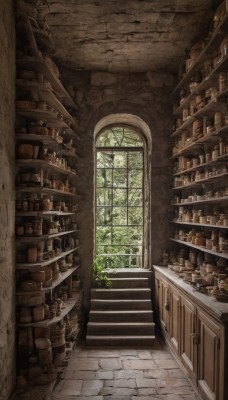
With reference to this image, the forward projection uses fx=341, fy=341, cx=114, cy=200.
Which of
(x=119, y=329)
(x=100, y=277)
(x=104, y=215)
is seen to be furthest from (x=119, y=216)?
(x=119, y=329)

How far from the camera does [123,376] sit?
394 centimetres

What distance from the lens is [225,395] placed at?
2.64m

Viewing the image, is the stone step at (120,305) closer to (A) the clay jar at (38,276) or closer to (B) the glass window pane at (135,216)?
(B) the glass window pane at (135,216)

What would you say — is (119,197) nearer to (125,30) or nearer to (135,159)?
(135,159)

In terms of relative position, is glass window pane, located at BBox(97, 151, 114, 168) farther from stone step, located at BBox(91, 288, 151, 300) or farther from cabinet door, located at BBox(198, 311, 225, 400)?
cabinet door, located at BBox(198, 311, 225, 400)

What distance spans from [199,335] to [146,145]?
3841 mm

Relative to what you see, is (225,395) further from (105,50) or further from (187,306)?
(105,50)

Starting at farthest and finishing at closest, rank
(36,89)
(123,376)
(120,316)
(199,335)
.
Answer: (120,316), (123,376), (36,89), (199,335)

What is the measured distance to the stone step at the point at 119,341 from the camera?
484 centimetres

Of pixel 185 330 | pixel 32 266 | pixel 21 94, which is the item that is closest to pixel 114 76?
pixel 21 94

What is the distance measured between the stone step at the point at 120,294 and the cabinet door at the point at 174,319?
1.00 metres

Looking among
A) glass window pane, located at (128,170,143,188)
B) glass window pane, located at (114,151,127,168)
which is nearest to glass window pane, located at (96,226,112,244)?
glass window pane, located at (128,170,143,188)

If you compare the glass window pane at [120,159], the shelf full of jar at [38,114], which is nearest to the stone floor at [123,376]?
the shelf full of jar at [38,114]

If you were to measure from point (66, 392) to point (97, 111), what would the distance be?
4222 mm
